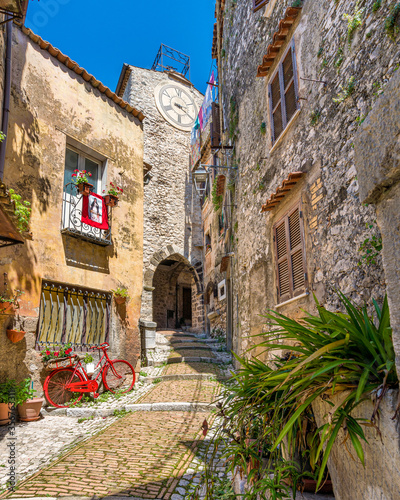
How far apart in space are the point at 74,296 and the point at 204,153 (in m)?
10.2

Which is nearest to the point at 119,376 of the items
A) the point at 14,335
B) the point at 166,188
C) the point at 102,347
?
the point at 102,347

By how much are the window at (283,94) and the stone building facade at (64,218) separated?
4.13m

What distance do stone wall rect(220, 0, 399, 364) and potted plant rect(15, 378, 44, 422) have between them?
3.90 meters

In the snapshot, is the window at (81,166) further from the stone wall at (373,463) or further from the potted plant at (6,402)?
the stone wall at (373,463)

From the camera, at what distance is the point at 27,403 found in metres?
5.75

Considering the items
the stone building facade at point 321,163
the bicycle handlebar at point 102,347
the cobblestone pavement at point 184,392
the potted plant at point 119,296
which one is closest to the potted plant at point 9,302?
the bicycle handlebar at point 102,347

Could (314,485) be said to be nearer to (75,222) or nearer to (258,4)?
(75,222)

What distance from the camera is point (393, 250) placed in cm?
135

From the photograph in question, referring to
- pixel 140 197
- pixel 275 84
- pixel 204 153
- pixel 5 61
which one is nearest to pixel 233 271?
pixel 140 197

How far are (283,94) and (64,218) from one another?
4691 mm

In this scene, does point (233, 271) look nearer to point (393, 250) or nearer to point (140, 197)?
point (140, 197)

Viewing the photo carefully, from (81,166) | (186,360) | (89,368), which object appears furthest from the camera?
(186,360)

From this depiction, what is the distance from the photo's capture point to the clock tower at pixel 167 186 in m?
16.2

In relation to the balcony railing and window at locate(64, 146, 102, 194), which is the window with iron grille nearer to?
the balcony railing
